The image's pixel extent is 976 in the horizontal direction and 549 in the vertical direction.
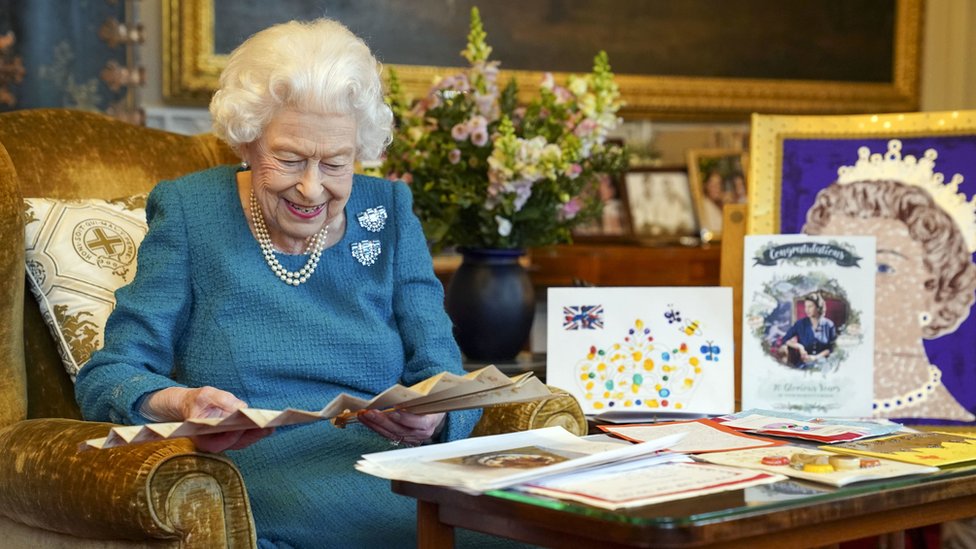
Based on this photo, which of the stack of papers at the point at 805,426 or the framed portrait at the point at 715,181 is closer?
the stack of papers at the point at 805,426

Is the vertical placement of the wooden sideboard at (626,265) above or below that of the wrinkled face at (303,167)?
below

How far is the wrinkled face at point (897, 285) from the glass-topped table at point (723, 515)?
0.94m

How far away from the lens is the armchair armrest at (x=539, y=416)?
2.11 m

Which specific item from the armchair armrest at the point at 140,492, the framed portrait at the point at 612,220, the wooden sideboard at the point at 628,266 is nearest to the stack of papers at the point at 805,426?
the armchair armrest at the point at 140,492

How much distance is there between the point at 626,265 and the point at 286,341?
2587 millimetres

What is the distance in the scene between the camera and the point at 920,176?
2.53 metres

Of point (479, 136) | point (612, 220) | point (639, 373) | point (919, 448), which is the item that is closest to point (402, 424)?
point (639, 373)

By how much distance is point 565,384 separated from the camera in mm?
2266

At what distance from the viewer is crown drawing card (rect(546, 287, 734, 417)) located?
2256mm

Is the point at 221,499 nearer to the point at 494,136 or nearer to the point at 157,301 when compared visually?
the point at 157,301

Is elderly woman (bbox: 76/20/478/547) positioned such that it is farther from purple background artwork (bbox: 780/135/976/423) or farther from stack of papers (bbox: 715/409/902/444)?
purple background artwork (bbox: 780/135/976/423)

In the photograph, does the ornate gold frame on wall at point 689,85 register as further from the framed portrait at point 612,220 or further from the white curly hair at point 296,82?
the white curly hair at point 296,82

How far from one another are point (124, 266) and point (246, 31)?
6.66 feet

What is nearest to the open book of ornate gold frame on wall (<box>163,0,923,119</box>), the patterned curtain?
the patterned curtain
